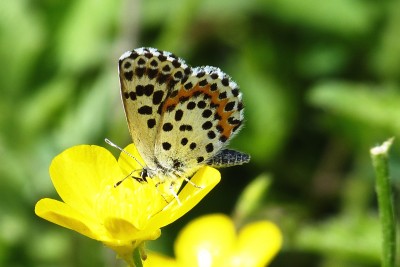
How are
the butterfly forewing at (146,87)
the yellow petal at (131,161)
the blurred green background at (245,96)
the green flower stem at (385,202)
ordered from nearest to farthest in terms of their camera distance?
the green flower stem at (385,202), the butterfly forewing at (146,87), the yellow petal at (131,161), the blurred green background at (245,96)

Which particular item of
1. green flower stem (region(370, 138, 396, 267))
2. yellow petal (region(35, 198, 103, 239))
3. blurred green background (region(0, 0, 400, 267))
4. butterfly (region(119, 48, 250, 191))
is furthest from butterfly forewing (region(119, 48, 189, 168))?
blurred green background (region(0, 0, 400, 267))

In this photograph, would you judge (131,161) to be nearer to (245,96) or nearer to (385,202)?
(385,202)

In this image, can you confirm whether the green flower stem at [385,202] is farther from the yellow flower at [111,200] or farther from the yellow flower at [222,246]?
the yellow flower at [222,246]

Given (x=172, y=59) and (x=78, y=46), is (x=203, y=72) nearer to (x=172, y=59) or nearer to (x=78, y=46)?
(x=172, y=59)

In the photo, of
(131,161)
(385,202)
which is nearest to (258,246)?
(131,161)

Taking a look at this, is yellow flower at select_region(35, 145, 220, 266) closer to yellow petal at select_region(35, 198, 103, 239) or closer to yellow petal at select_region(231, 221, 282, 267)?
yellow petal at select_region(35, 198, 103, 239)

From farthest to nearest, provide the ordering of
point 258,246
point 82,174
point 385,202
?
point 258,246, point 82,174, point 385,202

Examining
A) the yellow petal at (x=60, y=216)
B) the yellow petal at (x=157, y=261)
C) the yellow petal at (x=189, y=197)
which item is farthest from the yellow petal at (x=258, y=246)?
the yellow petal at (x=60, y=216)
